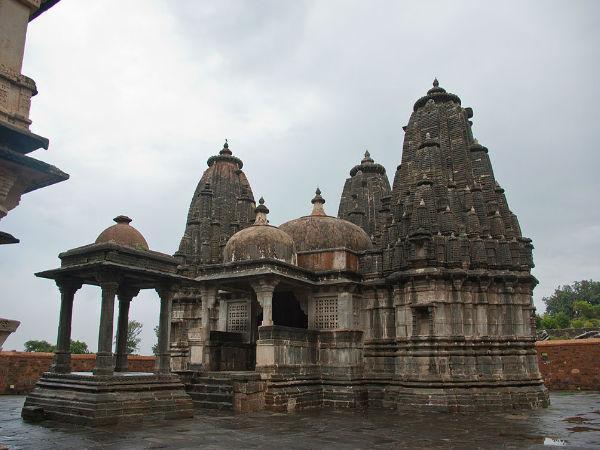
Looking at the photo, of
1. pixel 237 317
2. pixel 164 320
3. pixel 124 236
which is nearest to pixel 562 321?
pixel 237 317

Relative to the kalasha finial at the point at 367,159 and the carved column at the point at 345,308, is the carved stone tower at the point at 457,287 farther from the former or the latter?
the kalasha finial at the point at 367,159

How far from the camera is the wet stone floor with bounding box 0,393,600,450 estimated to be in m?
10.1

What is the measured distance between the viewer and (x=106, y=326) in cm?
1372

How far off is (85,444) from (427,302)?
36.1ft

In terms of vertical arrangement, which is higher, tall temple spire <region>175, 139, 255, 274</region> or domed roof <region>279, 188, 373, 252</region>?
tall temple spire <region>175, 139, 255, 274</region>

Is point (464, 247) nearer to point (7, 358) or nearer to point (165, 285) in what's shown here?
point (165, 285)

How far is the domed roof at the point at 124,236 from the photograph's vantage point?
15.3 m

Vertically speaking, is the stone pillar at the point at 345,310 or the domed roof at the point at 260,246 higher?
the domed roof at the point at 260,246

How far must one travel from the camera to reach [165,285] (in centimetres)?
1548

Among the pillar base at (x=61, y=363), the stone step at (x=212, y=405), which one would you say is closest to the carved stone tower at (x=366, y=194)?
the stone step at (x=212, y=405)

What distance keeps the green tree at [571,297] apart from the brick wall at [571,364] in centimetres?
5011

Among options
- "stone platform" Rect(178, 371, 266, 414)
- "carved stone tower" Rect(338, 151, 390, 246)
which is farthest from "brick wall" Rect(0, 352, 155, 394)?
"carved stone tower" Rect(338, 151, 390, 246)

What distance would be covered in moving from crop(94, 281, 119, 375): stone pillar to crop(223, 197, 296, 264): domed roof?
5.31 m

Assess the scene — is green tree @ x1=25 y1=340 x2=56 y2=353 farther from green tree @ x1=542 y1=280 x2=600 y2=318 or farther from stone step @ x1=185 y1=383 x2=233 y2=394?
green tree @ x1=542 y1=280 x2=600 y2=318
